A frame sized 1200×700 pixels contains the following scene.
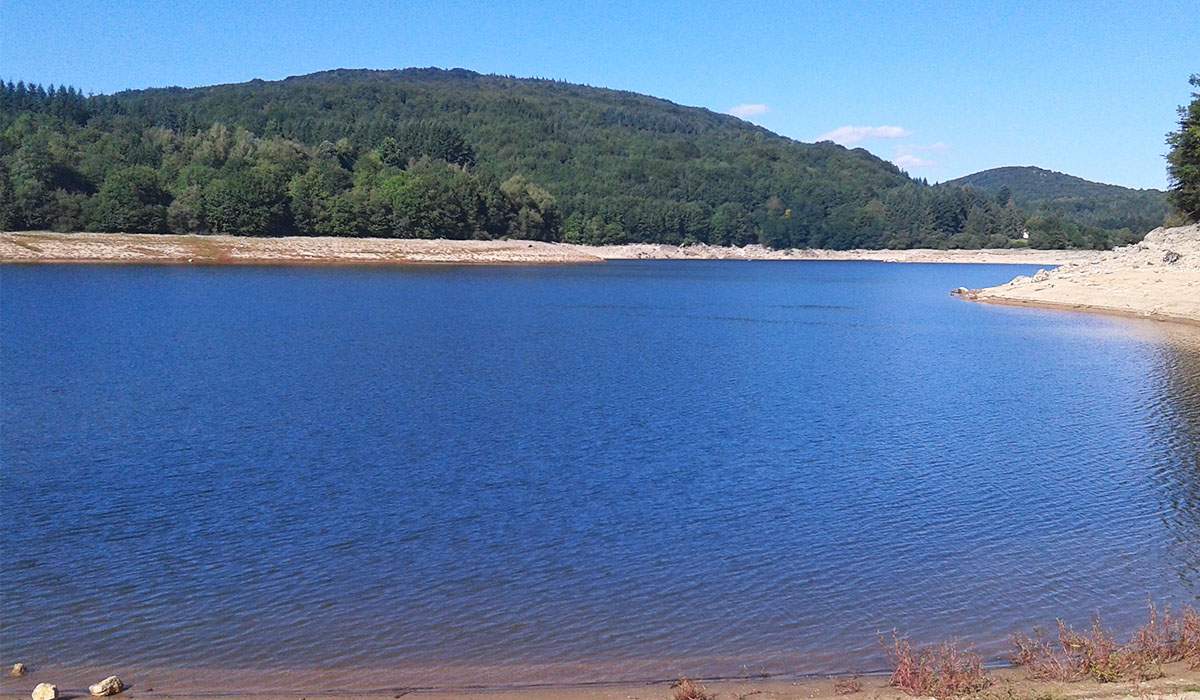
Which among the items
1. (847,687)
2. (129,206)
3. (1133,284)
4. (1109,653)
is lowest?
(847,687)

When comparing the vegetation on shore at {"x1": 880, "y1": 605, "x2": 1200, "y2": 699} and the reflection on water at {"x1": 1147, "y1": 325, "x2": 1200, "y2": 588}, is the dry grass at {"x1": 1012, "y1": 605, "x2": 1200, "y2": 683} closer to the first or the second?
the vegetation on shore at {"x1": 880, "y1": 605, "x2": 1200, "y2": 699}

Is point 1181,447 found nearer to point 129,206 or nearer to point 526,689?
point 526,689

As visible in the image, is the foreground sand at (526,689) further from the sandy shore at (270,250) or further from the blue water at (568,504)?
the sandy shore at (270,250)

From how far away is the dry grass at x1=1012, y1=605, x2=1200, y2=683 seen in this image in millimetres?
7047

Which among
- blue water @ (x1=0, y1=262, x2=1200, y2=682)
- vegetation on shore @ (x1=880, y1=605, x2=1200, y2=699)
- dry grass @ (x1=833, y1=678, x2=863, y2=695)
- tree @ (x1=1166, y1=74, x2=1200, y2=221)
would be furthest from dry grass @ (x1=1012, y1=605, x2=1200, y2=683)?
→ tree @ (x1=1166, y1=74, x2=1200, y2=221)

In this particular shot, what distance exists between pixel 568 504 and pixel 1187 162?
53.5 m

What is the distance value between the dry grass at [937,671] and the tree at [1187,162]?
51414 mm

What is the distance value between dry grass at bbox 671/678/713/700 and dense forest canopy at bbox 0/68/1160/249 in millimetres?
82403

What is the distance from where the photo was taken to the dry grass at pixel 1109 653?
23.1ft

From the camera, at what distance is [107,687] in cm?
706

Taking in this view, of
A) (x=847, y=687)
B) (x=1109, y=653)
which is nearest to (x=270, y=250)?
(x=847, y=687)

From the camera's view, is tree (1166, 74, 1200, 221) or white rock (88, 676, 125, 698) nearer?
white rock (88, 676, 125, 698)

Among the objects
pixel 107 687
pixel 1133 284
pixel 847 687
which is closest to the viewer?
pixel 107 687

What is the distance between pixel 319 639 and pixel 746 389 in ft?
50.0
